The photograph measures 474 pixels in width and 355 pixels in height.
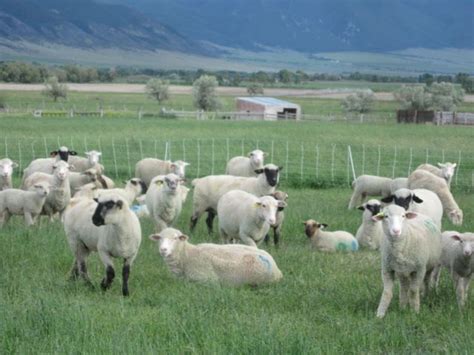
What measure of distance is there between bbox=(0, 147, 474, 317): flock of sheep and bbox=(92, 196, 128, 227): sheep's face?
12 millimetres

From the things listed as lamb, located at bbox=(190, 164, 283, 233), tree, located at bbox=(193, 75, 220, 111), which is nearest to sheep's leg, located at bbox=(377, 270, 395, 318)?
lamb, located at bbox=(190, 164, 283, 233)

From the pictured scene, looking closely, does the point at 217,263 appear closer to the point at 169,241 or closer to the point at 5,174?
the point at 169,241

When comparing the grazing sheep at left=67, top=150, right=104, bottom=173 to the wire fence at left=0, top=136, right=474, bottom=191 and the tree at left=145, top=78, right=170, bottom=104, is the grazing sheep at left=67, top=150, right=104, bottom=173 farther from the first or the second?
the tree at left=145, top=78, right=170, bottom=104

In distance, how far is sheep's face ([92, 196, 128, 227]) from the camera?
1016 centimetres

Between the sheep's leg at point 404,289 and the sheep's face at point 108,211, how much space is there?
347cm

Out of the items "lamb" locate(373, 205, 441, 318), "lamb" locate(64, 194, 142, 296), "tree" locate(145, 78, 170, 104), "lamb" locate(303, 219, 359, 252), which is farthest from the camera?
"tree" locate(145, 78, 170, 104)

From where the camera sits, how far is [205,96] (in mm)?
95000

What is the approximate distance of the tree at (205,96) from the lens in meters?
94.4

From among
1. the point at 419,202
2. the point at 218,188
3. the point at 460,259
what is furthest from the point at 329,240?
the point at 460,259

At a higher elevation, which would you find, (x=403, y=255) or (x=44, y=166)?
(x=403, y=255)

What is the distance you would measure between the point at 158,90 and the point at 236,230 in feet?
323

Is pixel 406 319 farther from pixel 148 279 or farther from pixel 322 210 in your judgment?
pixel 322 210

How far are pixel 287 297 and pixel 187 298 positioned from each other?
1214 millimetres

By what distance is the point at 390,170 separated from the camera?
102 ft
